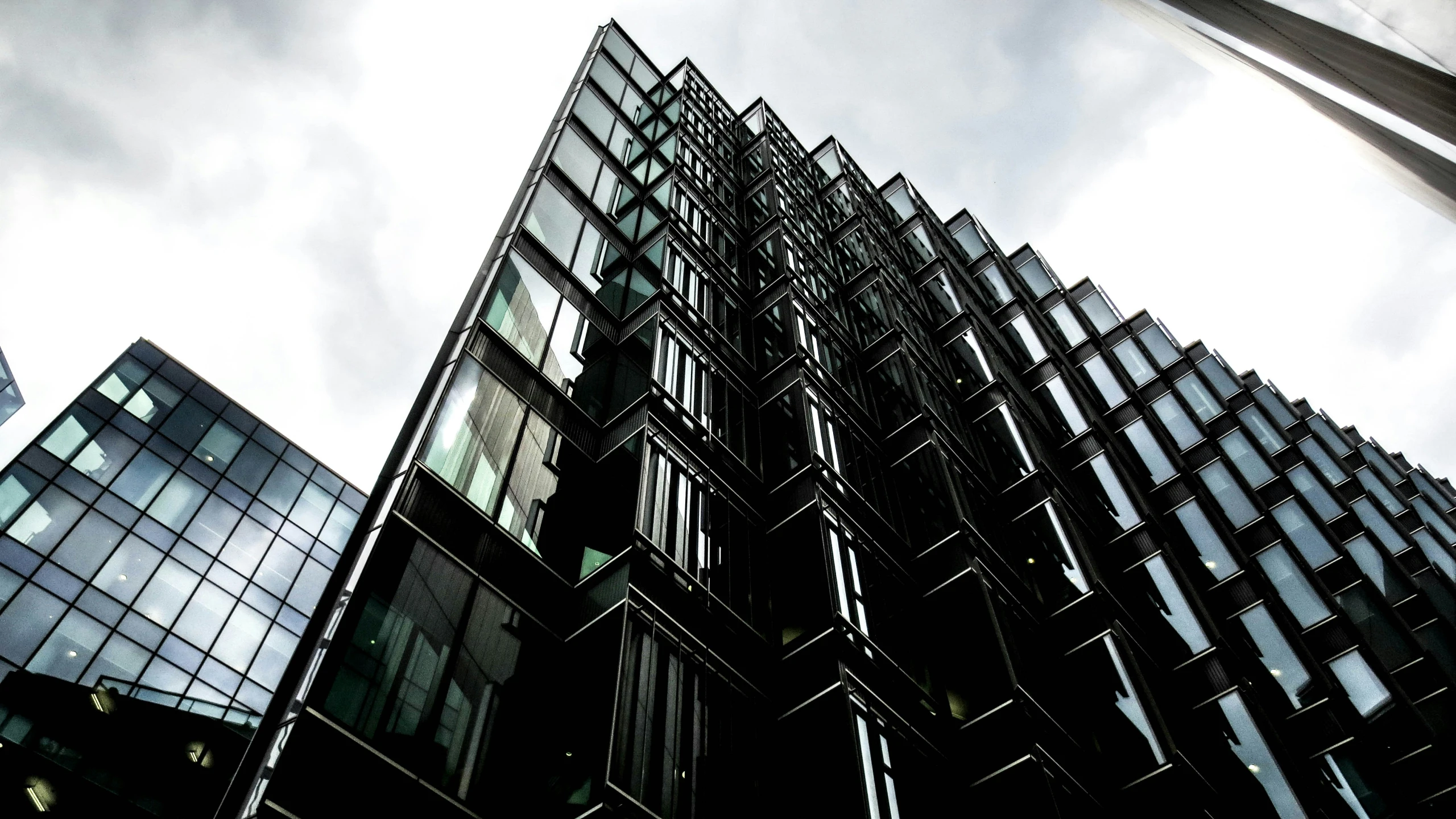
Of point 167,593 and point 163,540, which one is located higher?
point 163,540

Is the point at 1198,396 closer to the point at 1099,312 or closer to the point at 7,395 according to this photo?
the point at 1099,312

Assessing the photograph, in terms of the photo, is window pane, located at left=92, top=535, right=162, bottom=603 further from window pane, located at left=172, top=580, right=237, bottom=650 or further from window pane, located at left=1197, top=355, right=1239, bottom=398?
window pane, located at left=1197, top=355, right=1239, bottom=398

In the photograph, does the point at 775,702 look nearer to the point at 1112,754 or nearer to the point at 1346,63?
the point at 1112,754

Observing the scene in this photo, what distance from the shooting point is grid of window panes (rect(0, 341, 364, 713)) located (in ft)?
104

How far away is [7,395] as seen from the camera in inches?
1709

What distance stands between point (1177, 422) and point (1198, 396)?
5074 millimetres

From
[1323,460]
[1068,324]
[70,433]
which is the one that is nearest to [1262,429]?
[1323,460]

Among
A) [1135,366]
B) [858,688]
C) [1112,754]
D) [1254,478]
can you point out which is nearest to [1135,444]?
[1254,478]

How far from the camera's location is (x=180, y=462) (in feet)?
131

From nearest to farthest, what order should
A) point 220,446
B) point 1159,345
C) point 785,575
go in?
point 785,575 → point 220,446 → point 1159,345

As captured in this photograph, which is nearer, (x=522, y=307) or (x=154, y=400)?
(x=522, y=307)

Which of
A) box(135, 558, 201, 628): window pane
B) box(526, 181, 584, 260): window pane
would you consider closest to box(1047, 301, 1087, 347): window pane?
box(526, 181, 584, 260): window pane

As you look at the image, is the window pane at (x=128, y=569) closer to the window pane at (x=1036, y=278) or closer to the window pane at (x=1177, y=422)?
the window pane at (x=1177, y=422)

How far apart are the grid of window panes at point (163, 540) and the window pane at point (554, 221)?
2079cm
